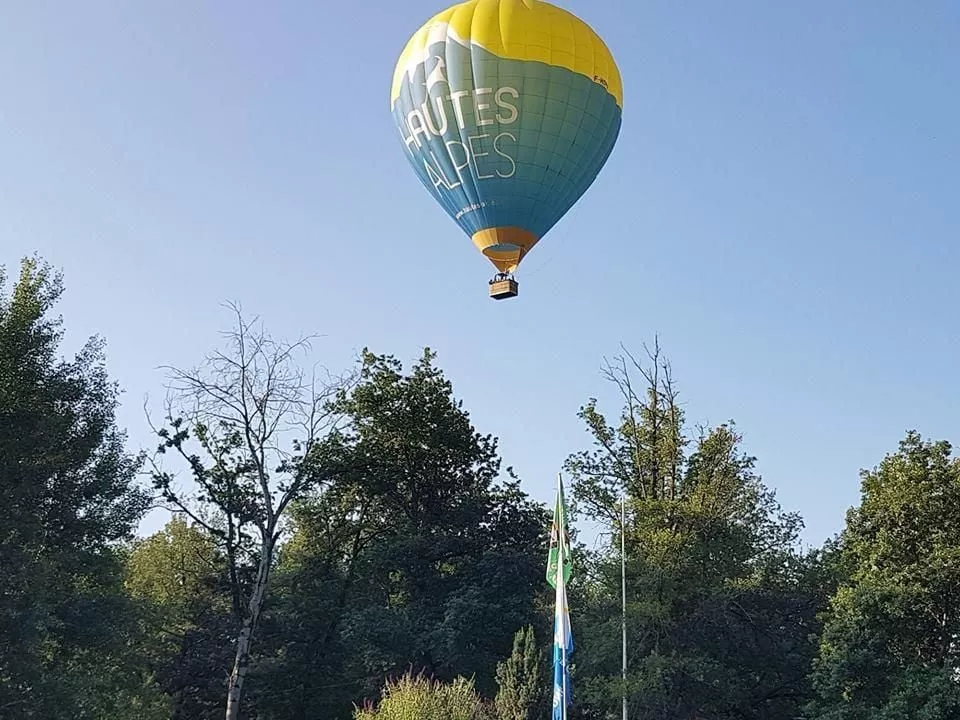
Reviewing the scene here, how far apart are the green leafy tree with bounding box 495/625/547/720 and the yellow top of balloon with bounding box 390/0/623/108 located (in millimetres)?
14904

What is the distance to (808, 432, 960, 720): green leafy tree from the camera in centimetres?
2770

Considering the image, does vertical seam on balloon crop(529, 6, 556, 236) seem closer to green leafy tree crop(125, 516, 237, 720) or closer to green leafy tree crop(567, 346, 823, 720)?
green leafy tree crop(567, 346, 823, 720)

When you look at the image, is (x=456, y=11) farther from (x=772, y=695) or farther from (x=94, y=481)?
(x=772, y=695)

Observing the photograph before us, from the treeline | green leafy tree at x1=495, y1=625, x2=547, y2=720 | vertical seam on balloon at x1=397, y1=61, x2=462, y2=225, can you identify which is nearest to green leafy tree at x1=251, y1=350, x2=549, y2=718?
the treeline

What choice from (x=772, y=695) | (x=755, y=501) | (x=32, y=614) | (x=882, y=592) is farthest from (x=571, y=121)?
(x=772, y=695)

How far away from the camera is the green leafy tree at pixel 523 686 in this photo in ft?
80.8

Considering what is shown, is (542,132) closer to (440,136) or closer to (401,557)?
(440,136)

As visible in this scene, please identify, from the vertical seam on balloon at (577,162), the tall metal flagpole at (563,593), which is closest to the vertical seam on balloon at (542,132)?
the vertical seam on balloon at (577,162)

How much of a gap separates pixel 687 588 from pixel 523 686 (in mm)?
12170

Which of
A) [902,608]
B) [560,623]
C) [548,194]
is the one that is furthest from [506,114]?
[902,608]

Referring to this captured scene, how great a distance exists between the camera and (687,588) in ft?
116

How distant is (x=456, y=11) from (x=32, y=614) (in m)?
20.7

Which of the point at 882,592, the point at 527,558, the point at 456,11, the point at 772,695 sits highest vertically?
the point at 456,11

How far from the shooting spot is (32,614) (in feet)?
95.2
